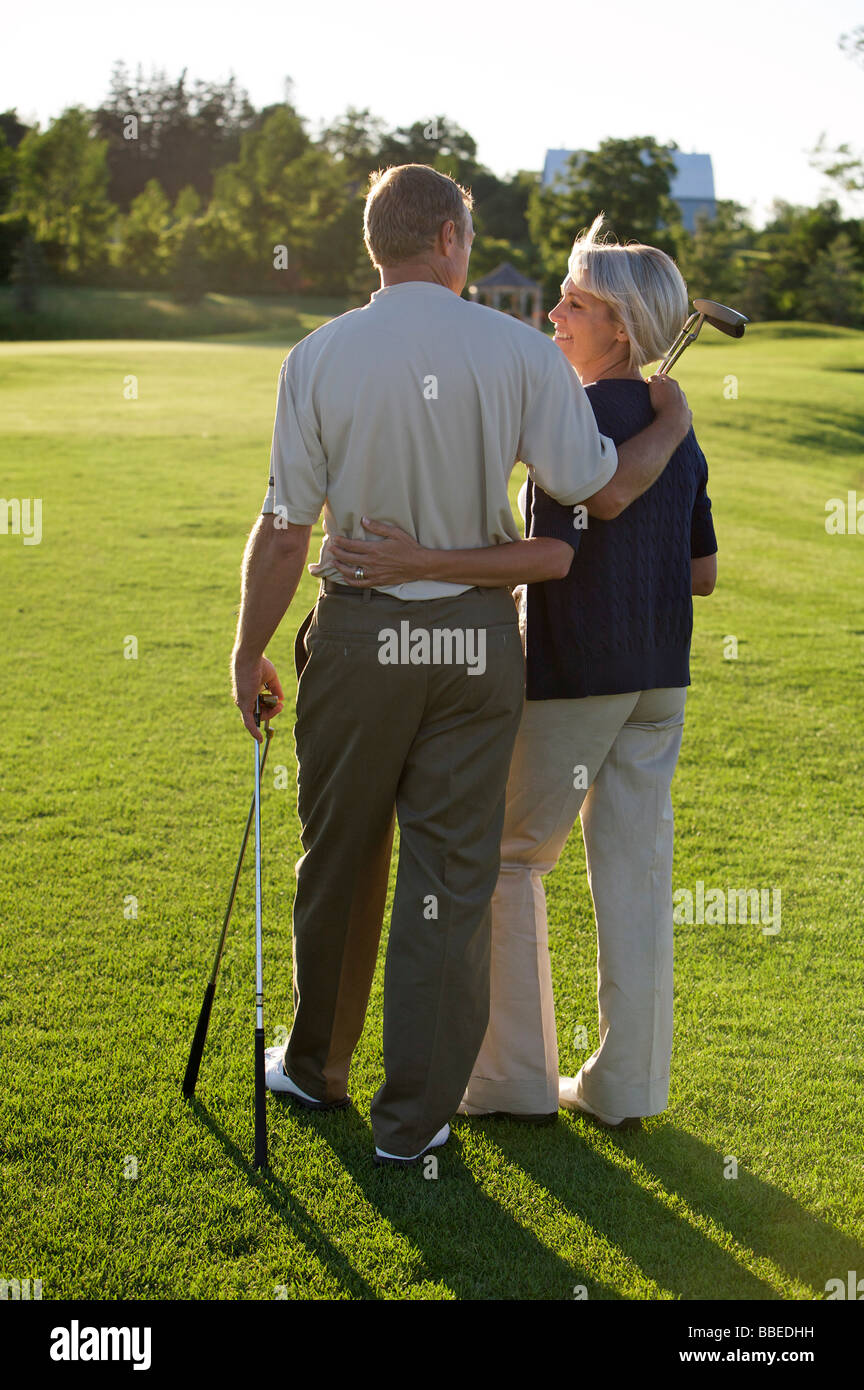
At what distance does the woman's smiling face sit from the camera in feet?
9.46

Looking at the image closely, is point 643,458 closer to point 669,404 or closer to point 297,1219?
point 669,404

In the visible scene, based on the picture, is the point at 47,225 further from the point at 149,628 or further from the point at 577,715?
the point at 577,715

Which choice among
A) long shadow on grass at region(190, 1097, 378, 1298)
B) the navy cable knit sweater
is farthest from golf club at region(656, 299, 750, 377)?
long shadow on grass at region(190, 1097, 378, 1298)

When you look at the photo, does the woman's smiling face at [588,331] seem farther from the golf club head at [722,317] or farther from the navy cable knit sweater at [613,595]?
the golf club head at [722,317]

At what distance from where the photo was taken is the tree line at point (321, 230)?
44906 mm

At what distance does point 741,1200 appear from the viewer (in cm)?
282

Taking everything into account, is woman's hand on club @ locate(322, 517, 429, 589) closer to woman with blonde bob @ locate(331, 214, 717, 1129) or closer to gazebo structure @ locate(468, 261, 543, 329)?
woman with blonde bob @ locate(331, 214, 717, 1129)

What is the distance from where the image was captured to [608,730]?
2945 millimetres

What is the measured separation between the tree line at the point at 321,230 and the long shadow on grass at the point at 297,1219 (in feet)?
127

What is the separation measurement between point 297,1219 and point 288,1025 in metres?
0.93

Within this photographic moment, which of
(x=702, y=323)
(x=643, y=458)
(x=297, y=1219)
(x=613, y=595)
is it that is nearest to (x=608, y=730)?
(x=613, y=595)

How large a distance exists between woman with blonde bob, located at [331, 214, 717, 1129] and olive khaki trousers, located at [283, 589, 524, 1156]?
0.16 meters

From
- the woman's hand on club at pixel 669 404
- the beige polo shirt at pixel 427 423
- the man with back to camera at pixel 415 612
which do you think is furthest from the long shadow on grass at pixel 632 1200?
the woman's hand on club at pixel 669 404
